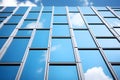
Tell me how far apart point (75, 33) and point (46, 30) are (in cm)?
195

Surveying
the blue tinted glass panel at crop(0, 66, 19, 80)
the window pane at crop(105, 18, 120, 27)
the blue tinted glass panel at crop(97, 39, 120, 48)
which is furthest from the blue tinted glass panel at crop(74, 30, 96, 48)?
the blue tinted glass panel at crop(0, 66, 19, 80)

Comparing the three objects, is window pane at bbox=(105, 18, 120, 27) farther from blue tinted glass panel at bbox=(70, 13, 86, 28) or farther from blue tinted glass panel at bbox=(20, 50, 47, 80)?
blue tinted glass panel at bbox=(20, 50, 47, 80)

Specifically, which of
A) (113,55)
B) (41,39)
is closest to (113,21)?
(113,55)

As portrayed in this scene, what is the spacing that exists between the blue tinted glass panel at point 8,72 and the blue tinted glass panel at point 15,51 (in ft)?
2.13

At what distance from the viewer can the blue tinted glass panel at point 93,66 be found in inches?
345

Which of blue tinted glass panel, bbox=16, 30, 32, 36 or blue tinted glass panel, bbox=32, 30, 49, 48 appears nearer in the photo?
blue tinted glass panel, bbox=32, 30, 49, 48

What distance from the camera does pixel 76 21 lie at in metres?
15.3

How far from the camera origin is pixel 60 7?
19.3m

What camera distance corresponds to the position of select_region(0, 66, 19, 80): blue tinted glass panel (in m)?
8.66

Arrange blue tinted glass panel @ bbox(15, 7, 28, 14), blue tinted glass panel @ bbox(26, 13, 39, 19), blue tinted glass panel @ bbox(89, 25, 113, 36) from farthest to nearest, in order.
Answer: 1. blue tinted glass panel @ bbox(15, 7, 28, 14)
2. blue tinted glass panel @ bbox(26, 13, 39, 19)
3. blue tinted glass panel @ bbox(89, 25, 113, 36)

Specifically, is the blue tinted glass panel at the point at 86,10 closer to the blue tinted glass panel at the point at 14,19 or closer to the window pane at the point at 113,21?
the window pane at the point at 113,21

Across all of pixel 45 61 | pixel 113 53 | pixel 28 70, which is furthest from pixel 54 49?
pixel 113 53

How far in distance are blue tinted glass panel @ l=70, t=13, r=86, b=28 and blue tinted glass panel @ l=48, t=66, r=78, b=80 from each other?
5391 millimetres

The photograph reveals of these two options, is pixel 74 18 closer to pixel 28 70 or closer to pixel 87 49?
pixel 87 49
